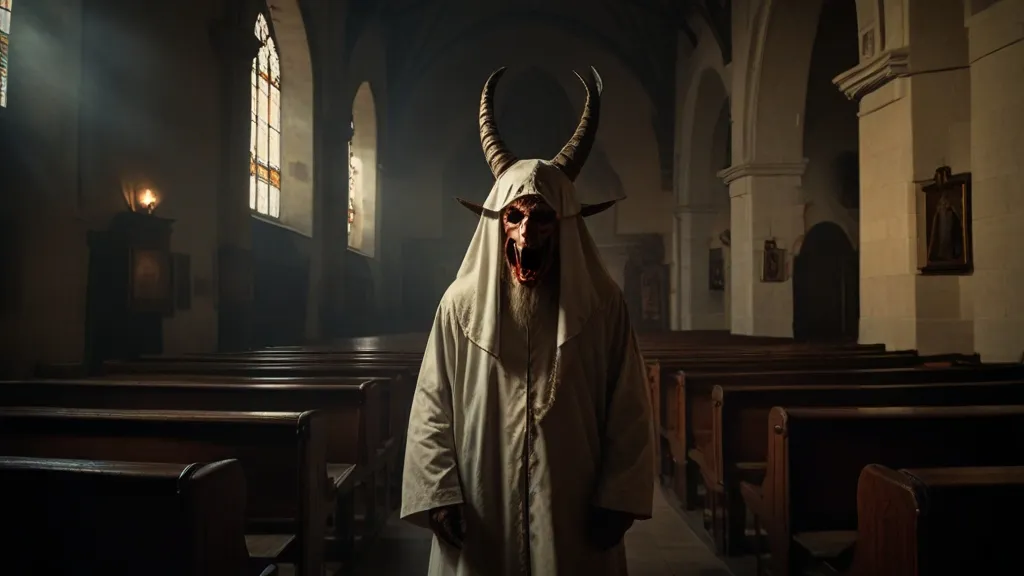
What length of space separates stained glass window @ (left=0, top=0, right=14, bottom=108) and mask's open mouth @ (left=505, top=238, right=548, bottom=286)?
5311mm

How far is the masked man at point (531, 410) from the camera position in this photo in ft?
5.90

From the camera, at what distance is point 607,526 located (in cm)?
180

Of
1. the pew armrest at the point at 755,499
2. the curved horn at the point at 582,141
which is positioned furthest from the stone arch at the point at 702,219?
the curved horn at the point at 582,141

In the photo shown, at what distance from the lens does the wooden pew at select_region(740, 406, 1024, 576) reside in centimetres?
252

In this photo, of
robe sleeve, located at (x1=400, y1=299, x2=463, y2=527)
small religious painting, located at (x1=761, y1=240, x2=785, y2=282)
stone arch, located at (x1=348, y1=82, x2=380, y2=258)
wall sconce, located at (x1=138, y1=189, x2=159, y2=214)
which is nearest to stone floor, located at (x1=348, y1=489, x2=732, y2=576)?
robe sleeve, located at (x1=400, y1=299, x2=463, y2=527)

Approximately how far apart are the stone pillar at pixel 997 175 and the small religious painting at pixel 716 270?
9875 millimetres

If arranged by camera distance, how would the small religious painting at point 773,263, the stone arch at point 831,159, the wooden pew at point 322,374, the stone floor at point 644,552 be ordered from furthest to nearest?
the stone arch at point 831,159
the small religious painting at point 773,263
the wooden pew at point 322,374
the stone floor at point 644,552

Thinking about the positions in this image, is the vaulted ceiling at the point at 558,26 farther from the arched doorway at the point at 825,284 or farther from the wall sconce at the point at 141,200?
the wall sconce at the point at 141,200

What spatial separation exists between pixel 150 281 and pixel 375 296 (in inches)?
385

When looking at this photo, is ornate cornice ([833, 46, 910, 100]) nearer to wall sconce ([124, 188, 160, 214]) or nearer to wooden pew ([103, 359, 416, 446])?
wooden pew ([103, 359, 416, 446])

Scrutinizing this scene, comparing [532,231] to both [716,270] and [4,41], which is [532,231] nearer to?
[4,41]

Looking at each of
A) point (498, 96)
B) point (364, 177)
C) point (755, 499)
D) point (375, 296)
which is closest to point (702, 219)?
point (498, 96)

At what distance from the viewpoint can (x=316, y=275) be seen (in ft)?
40.4

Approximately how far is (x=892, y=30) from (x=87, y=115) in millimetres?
7408
